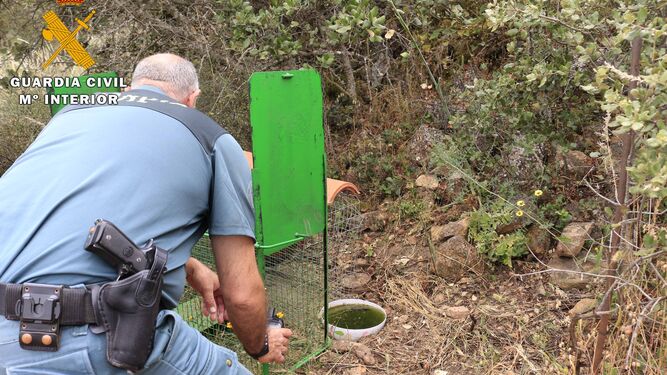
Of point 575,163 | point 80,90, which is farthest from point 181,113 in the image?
point 575,163

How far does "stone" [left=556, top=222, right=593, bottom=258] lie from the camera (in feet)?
10.8

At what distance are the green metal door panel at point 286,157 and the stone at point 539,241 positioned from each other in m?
1.46

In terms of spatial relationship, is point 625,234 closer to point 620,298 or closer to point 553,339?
point 620,298

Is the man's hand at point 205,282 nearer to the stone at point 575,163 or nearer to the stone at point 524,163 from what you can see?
the stone at point 524,163

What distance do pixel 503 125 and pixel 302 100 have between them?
179 centimetres

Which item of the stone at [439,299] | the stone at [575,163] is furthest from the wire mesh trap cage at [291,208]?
the stone at [575,163]

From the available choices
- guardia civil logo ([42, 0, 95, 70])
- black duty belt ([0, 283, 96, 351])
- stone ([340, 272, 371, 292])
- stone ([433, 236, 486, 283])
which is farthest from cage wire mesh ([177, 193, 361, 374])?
guardia civil logo ([42, 0, 95, 70])

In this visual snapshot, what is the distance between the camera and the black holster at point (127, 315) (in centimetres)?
155

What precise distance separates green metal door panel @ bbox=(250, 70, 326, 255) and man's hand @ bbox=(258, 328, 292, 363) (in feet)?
1.30

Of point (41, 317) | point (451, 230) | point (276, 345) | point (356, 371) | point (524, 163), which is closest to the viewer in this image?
point (41, 317)

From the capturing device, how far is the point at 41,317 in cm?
152

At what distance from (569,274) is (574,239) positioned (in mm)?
214

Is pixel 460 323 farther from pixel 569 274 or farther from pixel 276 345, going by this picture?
pixel 276 345

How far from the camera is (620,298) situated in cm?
A: 235
